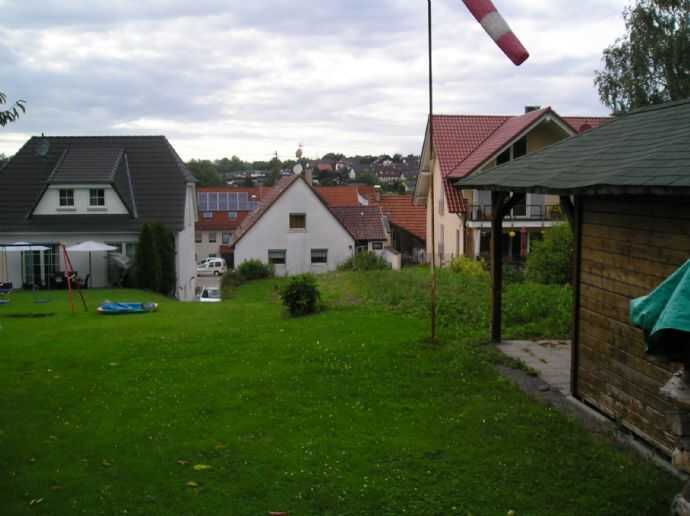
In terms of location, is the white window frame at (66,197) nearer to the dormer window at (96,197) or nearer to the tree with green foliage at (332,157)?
the dormer window at (96,197)

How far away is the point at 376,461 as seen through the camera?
→ 7684 millimetres

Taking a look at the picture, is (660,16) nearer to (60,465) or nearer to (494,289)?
(494,289)

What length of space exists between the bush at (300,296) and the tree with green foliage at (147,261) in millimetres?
13032

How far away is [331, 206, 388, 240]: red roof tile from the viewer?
1786 inches

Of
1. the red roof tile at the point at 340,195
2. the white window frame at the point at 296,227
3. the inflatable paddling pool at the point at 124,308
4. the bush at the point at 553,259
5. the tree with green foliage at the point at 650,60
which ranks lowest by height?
the inflatable paddling pool at the point at 124,308

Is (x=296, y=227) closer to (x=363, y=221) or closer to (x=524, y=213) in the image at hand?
(x=363, y=221)

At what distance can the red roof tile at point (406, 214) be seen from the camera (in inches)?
2025

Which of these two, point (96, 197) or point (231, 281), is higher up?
point (96, 197)

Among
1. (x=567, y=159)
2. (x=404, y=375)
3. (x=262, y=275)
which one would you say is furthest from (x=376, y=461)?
(x=262, y=275)

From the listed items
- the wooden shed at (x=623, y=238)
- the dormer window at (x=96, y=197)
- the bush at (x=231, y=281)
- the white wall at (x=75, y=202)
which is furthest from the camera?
the bush at (x=231, y=281)

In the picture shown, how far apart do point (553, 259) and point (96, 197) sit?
19.9 m

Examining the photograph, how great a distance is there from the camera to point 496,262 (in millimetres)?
13125

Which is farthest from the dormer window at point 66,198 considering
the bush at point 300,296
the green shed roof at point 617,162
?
the green shed roof at point 617,162

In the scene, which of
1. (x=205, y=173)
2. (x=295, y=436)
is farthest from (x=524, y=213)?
(x=205, y=173)
